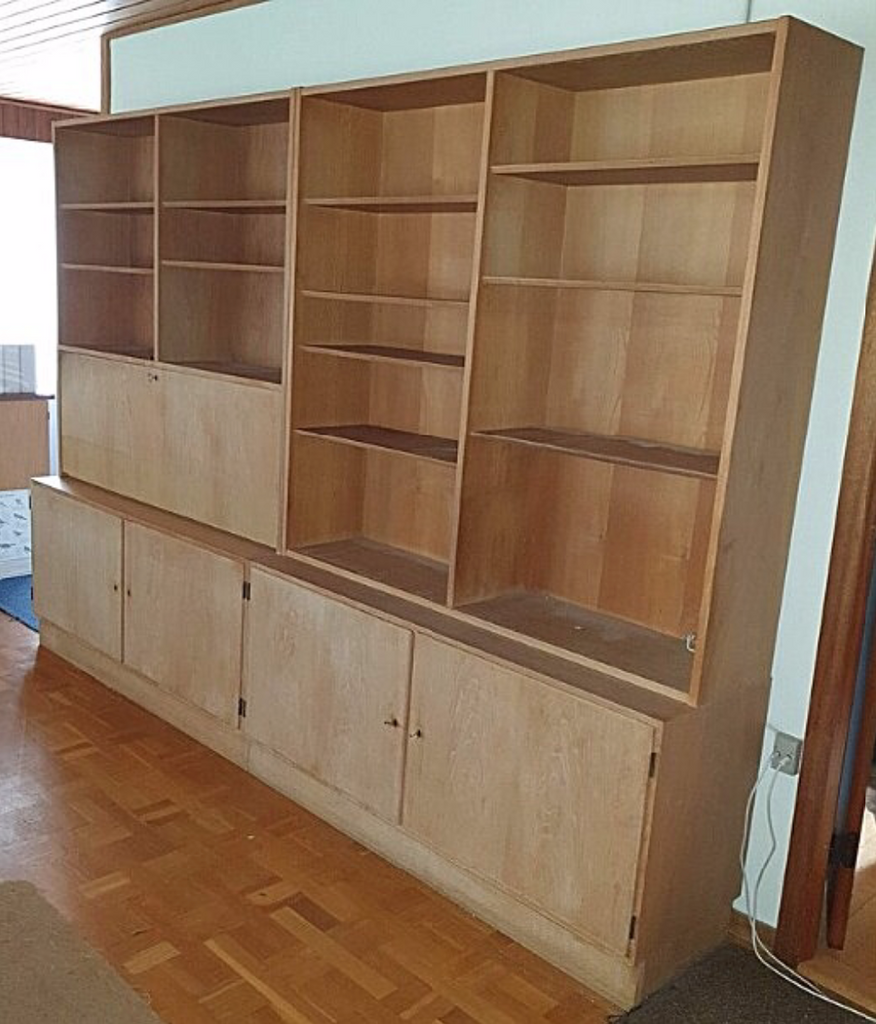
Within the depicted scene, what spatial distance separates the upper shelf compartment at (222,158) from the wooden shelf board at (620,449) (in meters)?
1.28

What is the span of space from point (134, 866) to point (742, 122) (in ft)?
7.98

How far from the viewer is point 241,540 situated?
3393 millimetres


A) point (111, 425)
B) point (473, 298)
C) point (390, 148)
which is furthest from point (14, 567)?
point (473, 298)

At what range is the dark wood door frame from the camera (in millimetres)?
2287

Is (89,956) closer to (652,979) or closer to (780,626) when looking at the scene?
(652,979)

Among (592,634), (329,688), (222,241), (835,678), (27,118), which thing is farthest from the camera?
(27,118)

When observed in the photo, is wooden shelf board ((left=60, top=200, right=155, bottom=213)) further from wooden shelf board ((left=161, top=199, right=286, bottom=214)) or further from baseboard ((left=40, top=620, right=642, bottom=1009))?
baseboard ((left=40, top=620, right=642, bottom=1009))

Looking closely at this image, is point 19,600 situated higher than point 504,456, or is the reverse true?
point 504,456

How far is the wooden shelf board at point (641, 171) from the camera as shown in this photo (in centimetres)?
218

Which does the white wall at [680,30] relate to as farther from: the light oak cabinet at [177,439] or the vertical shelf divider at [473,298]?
the light oak cabinet at [177,439]

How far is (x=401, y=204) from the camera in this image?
285 cm

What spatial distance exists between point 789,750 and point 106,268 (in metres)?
2.85

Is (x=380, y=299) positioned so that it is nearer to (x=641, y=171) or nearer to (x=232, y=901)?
(x=641, y=171)

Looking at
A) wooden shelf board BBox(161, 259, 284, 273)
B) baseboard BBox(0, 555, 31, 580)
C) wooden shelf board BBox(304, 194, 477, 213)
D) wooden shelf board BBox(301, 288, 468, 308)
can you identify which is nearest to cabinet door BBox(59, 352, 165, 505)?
wooden shelf board BBox(161, 259, 284, 273)
